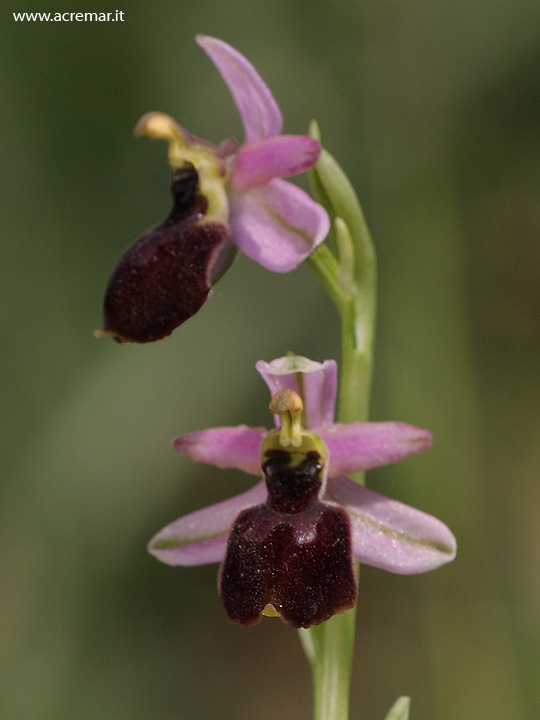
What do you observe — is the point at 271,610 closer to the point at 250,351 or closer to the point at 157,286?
the point at 157,286

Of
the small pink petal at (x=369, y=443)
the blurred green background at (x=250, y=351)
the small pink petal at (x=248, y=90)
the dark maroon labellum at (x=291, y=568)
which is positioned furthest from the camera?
the blurred green background at (x=250, y=351)

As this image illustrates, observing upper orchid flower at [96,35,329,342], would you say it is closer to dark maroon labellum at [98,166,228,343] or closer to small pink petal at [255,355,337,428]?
dark maroon labellum at [98,166,228,343]

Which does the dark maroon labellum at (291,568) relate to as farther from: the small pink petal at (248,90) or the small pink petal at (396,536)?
the small pink petal at (248,90)

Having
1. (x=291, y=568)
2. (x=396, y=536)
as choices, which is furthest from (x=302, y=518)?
(x=396, y=536)

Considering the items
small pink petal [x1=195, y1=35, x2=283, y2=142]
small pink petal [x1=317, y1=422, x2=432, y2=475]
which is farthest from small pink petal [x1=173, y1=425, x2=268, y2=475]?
small pink petal [x1=195, y1=35, x2=283, y2=142]

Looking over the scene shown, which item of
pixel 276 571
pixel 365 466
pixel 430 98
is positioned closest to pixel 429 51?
pixel 430 98

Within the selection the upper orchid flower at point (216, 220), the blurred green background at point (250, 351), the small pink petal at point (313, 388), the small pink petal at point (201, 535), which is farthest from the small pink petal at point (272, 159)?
the blurred green background at point (250, 351)
